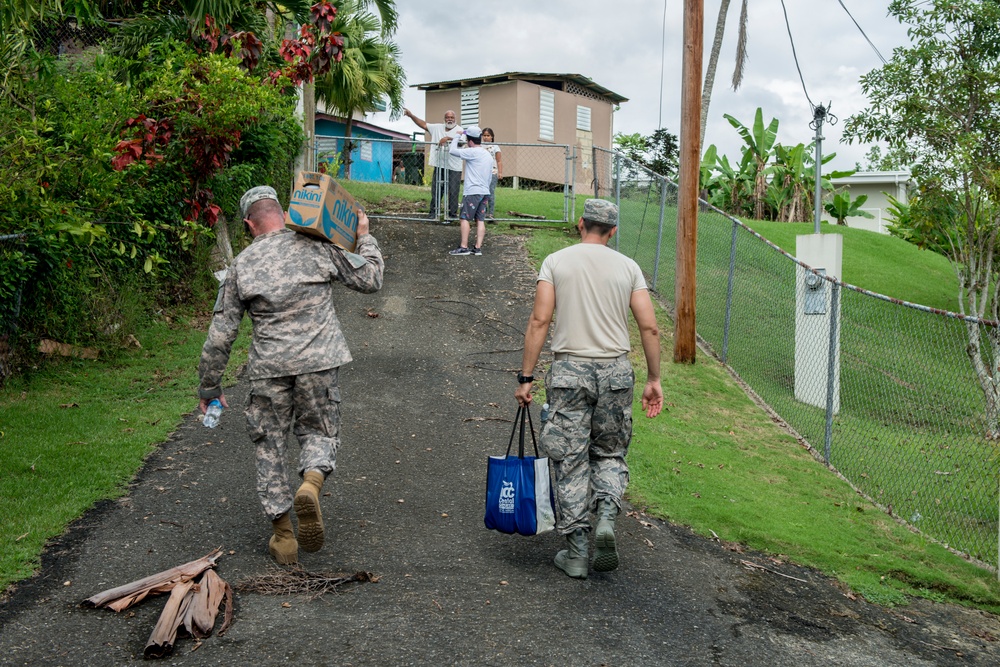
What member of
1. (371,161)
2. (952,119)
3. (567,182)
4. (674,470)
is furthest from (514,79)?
(674,470)

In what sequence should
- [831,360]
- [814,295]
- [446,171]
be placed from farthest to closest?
[446,171]
[814,295]
[831,360]

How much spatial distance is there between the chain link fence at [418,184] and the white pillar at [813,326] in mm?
5852

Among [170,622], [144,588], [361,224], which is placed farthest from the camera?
[361,224]

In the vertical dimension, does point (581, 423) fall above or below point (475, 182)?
below

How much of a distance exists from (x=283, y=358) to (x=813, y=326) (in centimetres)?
706

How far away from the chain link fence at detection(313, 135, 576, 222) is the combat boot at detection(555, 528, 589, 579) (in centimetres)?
1106

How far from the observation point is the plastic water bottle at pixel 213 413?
479cm

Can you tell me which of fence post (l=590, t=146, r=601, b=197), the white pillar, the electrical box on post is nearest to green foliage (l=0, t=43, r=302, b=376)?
the electrical box on post

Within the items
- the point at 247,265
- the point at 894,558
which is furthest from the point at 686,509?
the point at 247,265

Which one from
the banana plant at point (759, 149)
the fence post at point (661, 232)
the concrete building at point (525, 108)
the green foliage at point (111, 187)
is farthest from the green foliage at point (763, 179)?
the green foliage at point (111, 187)

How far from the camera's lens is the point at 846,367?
11711 mm

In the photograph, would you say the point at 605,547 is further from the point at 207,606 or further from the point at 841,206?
the point at 841,206

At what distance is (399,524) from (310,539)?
0.85 m

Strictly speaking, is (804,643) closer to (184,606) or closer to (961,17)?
(184,606)
